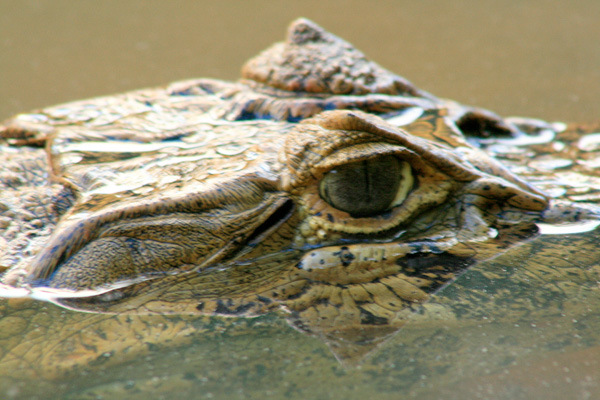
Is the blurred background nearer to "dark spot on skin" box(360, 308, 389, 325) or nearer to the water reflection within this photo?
the water reflection

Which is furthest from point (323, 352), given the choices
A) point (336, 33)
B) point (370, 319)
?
point (336, 33)

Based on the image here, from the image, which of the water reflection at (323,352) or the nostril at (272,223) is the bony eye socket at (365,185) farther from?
the water reflection at (323,352)

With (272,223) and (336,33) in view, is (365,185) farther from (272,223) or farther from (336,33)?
(336,33)

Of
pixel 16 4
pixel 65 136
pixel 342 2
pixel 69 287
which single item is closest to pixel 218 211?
pixel 69 287

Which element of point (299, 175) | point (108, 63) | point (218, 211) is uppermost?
point (299, 175)

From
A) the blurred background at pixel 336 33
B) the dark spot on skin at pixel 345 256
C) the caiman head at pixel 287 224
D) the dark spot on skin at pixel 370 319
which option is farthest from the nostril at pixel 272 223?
the blurred background at pixel 336 33

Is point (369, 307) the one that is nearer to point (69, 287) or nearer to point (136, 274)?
point (136, 274)

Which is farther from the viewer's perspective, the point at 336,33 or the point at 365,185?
the point at 336,33
